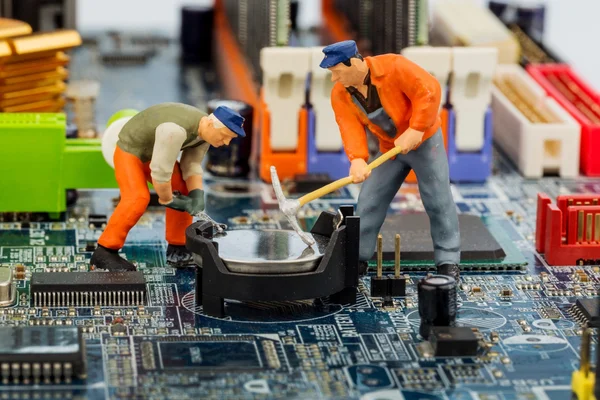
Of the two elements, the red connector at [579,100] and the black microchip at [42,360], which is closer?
the black microchip at [42,360]

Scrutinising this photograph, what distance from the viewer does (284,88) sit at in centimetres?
1717

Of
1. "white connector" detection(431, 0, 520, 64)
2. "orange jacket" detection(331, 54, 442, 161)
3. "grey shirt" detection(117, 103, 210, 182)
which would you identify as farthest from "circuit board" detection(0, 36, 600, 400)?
"white connector" detection(431, 0, 520, 64)

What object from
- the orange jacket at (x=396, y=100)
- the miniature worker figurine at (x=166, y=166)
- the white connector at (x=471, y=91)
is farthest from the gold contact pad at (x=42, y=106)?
the orange jacket at (x=396, y=100)

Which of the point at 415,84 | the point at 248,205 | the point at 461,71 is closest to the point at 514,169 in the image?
the point at 461,71

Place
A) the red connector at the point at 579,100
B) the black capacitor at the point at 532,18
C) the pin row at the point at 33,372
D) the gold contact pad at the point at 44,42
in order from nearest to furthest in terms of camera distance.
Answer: the pin row at the point at 33,372, the gold contact pad at the point at 44,42, the red connector at the point at 579,100, the black capacitor at the point at 532,18

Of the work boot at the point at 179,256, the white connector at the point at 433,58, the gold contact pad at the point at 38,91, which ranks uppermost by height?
the white connector at the point at 433,58

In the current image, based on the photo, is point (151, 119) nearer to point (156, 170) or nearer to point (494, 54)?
point (156, 170)

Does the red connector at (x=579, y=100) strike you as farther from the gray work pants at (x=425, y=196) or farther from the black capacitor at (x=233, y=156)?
the gray work pants at (x=425, y=196)

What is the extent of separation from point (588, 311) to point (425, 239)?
86.5 inches

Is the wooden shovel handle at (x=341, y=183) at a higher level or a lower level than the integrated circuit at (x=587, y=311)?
higher

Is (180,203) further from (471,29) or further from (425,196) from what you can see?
(471,29)

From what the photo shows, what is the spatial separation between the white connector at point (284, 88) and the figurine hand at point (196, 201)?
2907mm

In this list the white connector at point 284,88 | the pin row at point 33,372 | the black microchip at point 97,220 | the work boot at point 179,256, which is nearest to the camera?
the pin row at point 33,372

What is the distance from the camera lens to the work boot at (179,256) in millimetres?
14602
